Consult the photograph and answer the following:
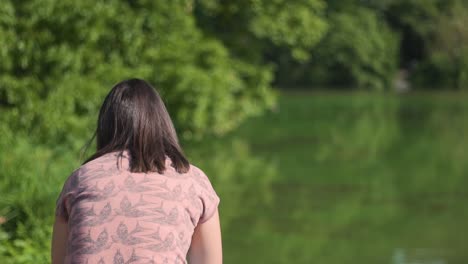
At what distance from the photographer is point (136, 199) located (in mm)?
2846

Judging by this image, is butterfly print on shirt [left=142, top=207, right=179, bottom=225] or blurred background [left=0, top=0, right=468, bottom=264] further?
blurred background [left=0, top=0, right=468, bottom=264]

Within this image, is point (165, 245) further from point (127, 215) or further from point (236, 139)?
point (236, 139)

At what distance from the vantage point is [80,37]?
15.9m

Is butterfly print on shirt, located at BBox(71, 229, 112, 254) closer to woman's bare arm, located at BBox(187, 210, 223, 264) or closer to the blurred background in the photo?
woman's bare arm, located at BBox(187, 210, 223, 264)

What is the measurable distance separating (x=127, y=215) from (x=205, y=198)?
0.24 m

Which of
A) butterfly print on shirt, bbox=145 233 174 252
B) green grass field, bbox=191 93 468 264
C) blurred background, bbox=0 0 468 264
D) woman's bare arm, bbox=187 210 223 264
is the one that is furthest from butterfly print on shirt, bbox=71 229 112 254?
green grass field, bbox=191 93 468 264

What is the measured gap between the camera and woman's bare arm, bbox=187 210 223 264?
9.49 ft

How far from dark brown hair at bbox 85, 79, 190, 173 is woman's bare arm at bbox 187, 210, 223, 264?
173 millimetres

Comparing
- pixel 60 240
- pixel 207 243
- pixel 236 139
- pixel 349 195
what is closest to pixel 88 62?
pixel 349 195

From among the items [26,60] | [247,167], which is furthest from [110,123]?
[247,167]

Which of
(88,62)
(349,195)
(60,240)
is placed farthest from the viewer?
(88,62)

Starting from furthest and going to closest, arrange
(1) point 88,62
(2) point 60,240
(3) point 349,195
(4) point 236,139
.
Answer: (4) point 236,139
(1) point 88,62
(3) point 349,195
(2) point 60,240

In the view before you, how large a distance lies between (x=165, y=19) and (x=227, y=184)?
435 centimetres

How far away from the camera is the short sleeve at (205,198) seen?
2910mm
